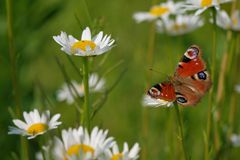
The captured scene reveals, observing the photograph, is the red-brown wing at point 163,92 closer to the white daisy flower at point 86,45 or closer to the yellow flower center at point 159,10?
the white daisy flower at point 86,45

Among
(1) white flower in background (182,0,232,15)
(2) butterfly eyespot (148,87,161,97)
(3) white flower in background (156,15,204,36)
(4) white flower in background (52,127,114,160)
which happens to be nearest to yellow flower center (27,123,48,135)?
(4) white flower in background (52,127,114,160)

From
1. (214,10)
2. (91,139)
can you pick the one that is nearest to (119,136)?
(214,10)

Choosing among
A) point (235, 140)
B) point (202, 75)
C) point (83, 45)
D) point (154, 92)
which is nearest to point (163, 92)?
point (154, 92)

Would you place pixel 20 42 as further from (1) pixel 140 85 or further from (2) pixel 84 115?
(2) pixel 84 115

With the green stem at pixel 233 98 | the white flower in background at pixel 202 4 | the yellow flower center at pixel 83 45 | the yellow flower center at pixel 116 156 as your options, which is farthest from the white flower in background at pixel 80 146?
the green stem at pixel 233 98

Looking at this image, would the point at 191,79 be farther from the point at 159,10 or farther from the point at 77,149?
the point at 159,10

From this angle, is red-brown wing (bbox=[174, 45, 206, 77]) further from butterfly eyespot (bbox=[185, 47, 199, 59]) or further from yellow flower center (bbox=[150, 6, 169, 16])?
yellow flower center (bbox=[150, 6, 169, 16])

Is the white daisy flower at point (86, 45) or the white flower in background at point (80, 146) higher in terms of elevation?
the white daisy flower at point (86, 45)
